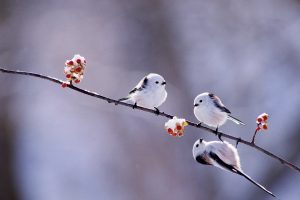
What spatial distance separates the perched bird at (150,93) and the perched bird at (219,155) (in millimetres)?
295

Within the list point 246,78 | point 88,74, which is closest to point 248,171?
point 246,78

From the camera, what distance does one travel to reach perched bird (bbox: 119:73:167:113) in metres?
3.02

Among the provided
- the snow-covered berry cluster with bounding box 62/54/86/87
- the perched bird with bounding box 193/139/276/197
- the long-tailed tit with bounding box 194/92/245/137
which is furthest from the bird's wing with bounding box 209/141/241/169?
the snow-covered berry cluster with bounding box 62/54/86/87

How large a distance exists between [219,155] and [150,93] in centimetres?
47

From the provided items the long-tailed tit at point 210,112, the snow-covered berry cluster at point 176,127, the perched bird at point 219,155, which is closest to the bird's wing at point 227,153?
the perched bird at point 219,155

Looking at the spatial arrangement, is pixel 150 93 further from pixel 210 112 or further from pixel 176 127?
pixel 176 127

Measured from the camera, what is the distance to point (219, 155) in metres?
3.04

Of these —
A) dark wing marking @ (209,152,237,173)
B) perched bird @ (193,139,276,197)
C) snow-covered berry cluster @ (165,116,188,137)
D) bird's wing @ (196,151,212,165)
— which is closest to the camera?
snow-covered berry cluster @ (165,116,188,137)

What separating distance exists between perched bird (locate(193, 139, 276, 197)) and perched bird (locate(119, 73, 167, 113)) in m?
0.29

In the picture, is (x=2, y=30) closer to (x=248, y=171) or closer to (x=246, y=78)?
(x=246, y=78)

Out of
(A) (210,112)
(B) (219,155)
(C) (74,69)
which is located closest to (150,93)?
(A) (210,112)

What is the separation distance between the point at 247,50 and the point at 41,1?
9.05 feet

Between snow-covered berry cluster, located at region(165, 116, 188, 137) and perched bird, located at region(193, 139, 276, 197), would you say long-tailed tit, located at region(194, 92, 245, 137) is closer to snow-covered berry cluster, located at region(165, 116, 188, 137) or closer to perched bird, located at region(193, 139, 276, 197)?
perched bird, located at region(193, 139, 276, 197)

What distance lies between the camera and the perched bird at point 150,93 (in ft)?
9.89
